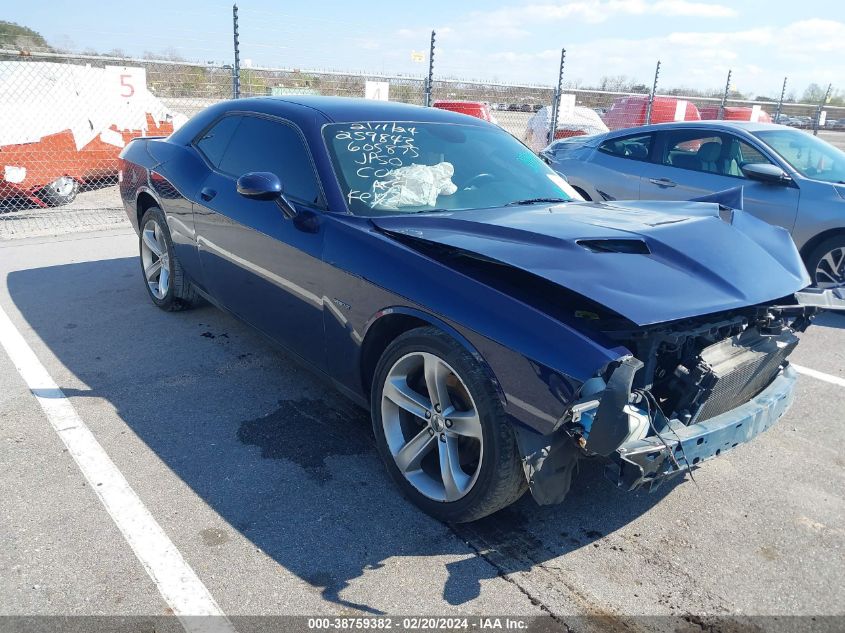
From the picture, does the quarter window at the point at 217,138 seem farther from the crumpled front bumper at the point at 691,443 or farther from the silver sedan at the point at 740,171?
the silver sedan at the point at 740,171

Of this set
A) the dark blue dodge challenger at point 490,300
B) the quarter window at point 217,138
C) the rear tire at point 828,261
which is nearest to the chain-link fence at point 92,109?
the quarter window at point 217,138

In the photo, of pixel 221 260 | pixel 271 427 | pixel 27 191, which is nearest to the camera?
pixel 271 427

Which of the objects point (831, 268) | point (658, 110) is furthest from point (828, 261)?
point (658, 110)

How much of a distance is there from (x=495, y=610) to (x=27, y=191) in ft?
28.6

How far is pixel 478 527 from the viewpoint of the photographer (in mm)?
2725

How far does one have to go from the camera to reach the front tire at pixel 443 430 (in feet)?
7.93

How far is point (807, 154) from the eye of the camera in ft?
20.4

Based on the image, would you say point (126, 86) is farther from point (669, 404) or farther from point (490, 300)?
point (669, 404)

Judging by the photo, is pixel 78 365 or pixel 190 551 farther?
pixel 78 365

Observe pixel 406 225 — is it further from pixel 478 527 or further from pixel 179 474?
pixel 179 474

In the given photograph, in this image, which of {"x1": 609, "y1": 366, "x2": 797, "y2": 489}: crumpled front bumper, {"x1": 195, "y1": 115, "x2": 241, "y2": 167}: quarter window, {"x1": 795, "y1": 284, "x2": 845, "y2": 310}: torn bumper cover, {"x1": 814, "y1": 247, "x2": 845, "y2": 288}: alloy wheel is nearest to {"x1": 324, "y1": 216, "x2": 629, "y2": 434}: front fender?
{"x1": 609, "y1": 366, "x2": 797, "y2": 489}: crumpled front bumper

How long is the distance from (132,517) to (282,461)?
703 mm

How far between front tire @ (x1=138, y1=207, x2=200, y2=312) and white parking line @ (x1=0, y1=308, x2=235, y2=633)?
3.69 feet

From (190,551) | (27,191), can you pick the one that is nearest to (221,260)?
(190,551)
